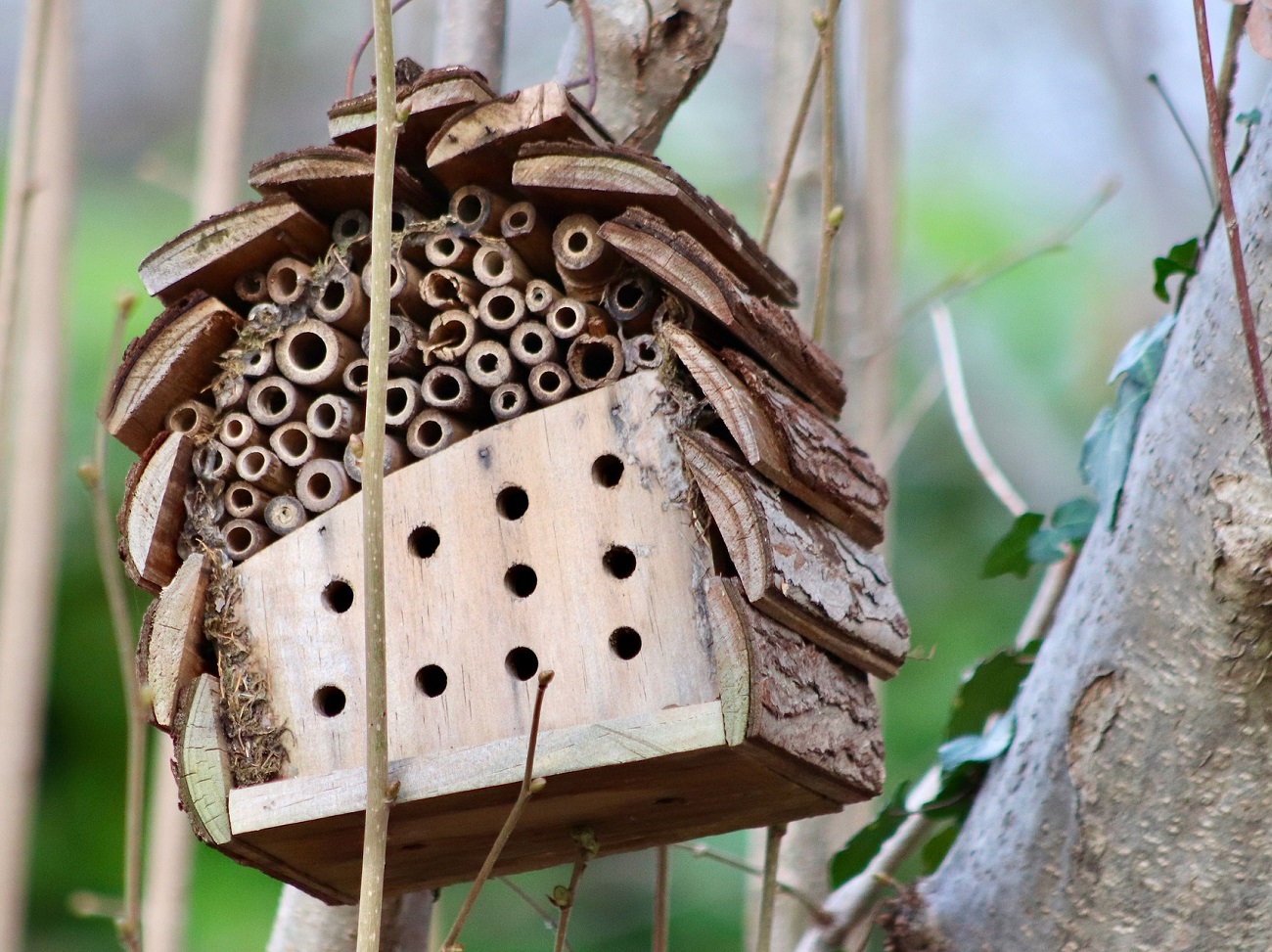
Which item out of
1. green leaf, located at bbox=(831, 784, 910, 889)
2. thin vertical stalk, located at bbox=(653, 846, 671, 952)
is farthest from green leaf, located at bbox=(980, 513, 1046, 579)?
thin vertical stalk, located at bbox=(653, 846, 671, 952)

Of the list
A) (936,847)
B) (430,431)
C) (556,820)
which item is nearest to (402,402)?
(430,431)

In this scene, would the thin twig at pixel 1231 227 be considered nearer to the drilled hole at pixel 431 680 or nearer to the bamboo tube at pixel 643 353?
the bamboo tube at pixel 643 353

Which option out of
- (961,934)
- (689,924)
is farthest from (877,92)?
(689,924)

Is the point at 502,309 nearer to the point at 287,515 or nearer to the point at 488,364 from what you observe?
the point at 488,364

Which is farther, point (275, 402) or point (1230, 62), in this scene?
point (1230, 62)

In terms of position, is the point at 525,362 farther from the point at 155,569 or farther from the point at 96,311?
the point at 96,311

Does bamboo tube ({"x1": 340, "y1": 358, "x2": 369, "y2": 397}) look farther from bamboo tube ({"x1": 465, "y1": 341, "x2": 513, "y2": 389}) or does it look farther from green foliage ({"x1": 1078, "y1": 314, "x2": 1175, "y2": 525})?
green foliage ({"x1": 1078, "y1": 314, "x2": 1175, "y2": 525})
